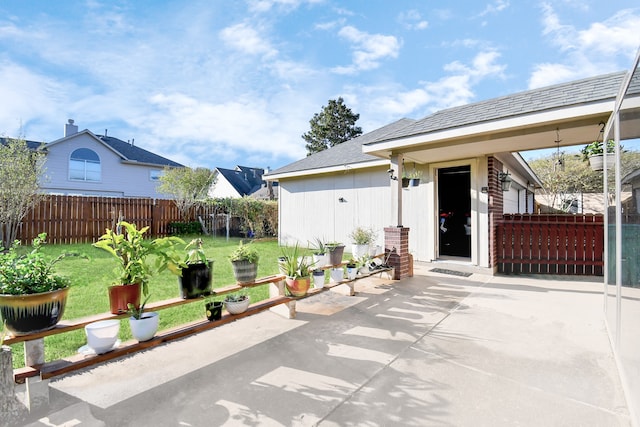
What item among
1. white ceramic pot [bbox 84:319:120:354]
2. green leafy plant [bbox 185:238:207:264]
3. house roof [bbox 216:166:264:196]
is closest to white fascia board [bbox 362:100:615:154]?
green leafy plant [bbox 185:238:207:264]

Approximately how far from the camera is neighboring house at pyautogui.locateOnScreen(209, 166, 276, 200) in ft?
95.0

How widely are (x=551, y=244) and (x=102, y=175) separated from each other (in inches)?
868

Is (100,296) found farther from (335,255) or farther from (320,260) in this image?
(335,255)

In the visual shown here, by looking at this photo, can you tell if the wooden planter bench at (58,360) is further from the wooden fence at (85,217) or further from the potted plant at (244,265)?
the wooden fence at (85,217)

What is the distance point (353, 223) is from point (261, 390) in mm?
7190

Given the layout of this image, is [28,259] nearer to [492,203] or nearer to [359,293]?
[359,293]

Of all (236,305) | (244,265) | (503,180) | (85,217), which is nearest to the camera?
(236,305)

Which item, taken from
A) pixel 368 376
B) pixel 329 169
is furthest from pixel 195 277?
pixel 329 169

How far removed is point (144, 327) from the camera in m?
2.30

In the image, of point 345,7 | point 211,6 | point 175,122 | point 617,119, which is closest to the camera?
point 617,119

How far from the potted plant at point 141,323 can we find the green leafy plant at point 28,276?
18.8 inches

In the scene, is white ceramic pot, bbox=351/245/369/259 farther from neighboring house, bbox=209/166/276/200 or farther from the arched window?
neighboring house, bbox=209/166/276/200

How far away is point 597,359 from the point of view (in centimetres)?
266

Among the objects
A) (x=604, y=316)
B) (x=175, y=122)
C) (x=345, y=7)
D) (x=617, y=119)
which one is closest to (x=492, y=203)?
(x=604, y=316)
